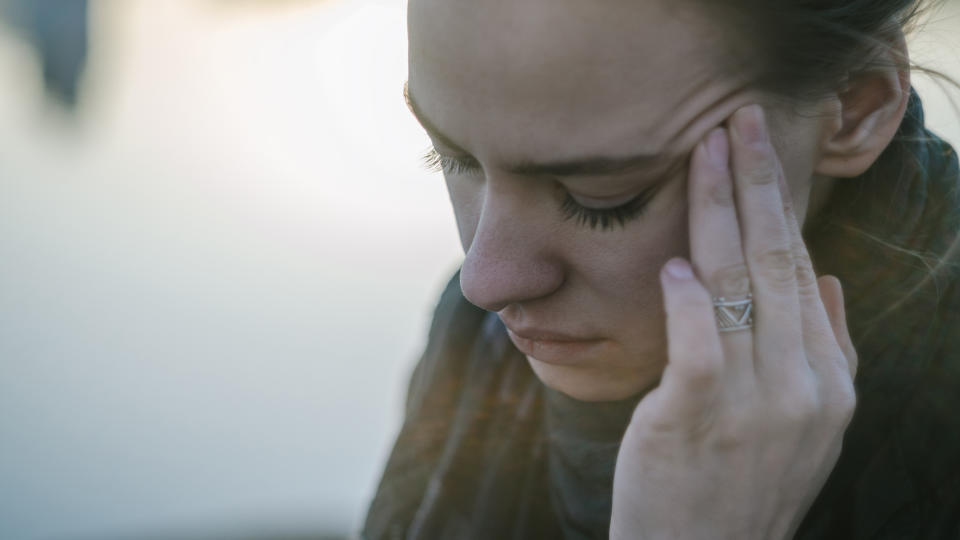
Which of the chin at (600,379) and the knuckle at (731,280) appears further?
the chin at (600,379)

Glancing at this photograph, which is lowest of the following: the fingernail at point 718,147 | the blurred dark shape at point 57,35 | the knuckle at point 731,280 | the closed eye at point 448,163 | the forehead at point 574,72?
the knuckle at point 731,280

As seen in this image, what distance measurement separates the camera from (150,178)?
698 centimetres

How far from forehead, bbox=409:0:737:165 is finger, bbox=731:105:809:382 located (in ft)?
0.50

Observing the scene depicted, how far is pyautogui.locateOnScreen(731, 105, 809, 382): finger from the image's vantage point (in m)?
1.22

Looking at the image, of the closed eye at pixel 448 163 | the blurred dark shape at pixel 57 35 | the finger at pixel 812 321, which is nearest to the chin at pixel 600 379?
the finger at pixel 812 321

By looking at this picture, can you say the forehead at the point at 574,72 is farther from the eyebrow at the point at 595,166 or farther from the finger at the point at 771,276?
the finger at the point at 771,276

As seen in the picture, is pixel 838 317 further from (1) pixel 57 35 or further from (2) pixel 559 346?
(1) pixel 57 35

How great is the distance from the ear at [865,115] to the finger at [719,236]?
226 millimetres

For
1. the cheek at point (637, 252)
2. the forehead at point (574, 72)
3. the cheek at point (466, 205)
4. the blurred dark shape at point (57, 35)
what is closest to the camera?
the forehead at point (574, 72)

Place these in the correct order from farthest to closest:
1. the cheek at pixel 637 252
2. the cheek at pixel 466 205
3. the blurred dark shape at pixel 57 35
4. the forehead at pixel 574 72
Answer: the blurred dark shape at pixel 57 35, the cheek at pixel 466 205, the cheek at pixel 637 252, the forehead at pixel 574 72

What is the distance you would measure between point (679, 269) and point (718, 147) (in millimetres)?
184

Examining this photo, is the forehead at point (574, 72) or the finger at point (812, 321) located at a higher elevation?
the forehead at point (574, 72)

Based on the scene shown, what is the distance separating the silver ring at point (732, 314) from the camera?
124 cm

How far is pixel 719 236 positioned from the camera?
1.20 m
